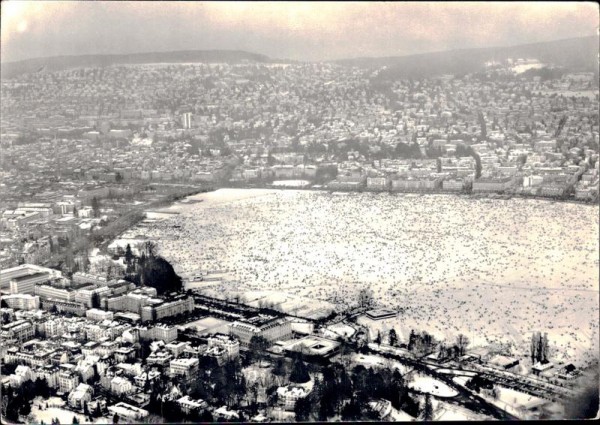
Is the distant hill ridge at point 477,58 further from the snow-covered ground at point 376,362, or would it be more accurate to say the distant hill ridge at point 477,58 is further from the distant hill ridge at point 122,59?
the snow-covered ground at point 376,362

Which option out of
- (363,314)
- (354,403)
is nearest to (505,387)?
(354,403)

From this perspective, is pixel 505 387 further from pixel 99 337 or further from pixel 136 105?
pixel 136 105

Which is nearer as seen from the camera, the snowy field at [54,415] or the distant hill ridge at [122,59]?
the snowy field at [54,415]

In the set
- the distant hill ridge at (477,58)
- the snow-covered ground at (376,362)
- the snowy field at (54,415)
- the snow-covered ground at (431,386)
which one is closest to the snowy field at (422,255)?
the snow-covered ground at (376,362)

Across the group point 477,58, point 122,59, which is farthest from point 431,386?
point 477,58

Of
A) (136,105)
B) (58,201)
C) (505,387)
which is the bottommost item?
(505,387)

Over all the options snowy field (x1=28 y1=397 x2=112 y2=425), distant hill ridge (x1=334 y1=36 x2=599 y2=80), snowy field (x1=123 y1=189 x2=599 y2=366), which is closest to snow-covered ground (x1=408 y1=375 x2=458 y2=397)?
snowy field (x1=123 y1=189 x2=599 y2=366)
